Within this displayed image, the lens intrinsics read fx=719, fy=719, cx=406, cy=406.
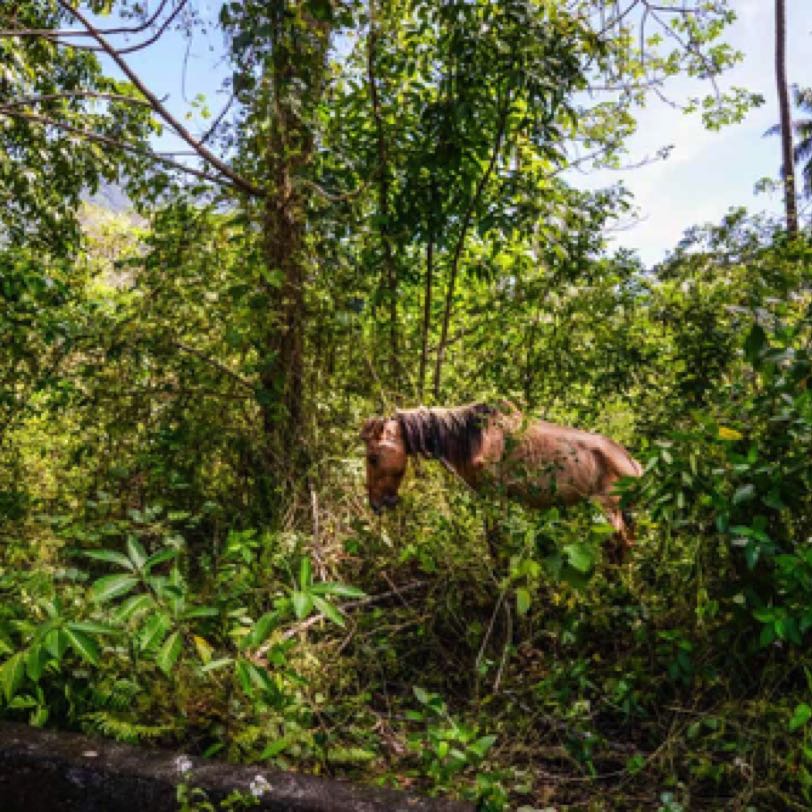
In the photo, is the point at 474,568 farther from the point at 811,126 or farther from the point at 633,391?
the point at 811,126

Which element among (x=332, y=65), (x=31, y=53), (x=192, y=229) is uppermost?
(x=31, y=53)

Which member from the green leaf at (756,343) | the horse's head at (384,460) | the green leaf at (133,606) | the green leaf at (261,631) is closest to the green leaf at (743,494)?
the green leaf at (756,343)

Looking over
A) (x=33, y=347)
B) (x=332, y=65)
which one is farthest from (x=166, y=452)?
(x=332, y=65)

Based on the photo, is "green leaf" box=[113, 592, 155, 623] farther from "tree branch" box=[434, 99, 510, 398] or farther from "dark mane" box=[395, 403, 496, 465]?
"tree branch" box=[434, 99, 510, 398]

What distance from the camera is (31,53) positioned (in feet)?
20.2

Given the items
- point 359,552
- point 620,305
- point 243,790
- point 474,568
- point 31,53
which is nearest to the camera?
point 243,790

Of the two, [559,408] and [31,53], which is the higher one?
[31,53]

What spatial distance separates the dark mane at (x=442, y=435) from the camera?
3814 millimetres

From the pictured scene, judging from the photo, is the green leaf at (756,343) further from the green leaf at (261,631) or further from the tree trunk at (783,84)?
the tree trunk at (783,84)

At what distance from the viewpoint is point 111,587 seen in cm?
216

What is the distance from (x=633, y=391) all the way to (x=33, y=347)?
4367 mm

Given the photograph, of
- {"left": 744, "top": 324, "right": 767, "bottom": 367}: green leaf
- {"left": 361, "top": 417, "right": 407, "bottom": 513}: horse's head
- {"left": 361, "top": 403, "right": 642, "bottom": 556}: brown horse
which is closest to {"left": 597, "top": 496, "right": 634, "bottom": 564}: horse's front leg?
{"left": 361, "top": 403, "right": 642, "bottom": 556}: brown horse

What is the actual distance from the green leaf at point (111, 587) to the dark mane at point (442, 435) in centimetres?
185

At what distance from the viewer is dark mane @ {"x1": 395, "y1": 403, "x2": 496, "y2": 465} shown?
3.81m
